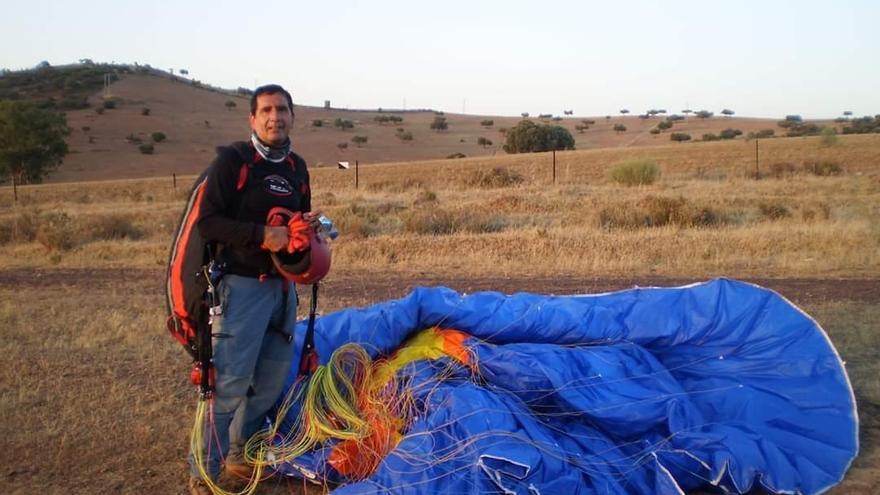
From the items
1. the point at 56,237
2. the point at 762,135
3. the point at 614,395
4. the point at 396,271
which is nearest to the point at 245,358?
the point at 614,395

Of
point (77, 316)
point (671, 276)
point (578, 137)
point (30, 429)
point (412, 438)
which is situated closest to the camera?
point (412, 438)

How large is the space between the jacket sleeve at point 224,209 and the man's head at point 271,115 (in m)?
0.17

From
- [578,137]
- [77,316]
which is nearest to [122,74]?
[578,137]

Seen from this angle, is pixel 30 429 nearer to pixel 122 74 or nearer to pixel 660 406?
pixel 660 406

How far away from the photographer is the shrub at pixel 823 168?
26263 mm

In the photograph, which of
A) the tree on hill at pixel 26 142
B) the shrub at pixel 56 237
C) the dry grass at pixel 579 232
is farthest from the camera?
the tree on hill at pixel 26 142

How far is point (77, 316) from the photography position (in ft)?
25.1

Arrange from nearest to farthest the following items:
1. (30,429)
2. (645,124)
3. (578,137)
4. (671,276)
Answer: (30,429) < (671,276) < (578,137) < (645,124)

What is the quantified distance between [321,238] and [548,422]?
1.52 metres

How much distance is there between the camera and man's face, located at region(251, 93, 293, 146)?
12.2ft

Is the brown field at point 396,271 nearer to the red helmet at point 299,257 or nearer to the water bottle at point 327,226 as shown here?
the red helmet at point 299,257

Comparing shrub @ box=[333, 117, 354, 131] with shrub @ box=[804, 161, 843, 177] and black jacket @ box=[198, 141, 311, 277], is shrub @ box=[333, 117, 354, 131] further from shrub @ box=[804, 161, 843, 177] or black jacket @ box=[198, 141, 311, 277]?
black jacket @ box=[198, 141, 311, 277]

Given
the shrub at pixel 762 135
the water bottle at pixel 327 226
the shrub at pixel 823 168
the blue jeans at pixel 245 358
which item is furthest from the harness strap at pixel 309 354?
the shrub at pixel 762 135

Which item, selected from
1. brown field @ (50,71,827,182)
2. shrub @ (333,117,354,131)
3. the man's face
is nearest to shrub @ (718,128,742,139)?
brown field @ (50,71,827,182)
